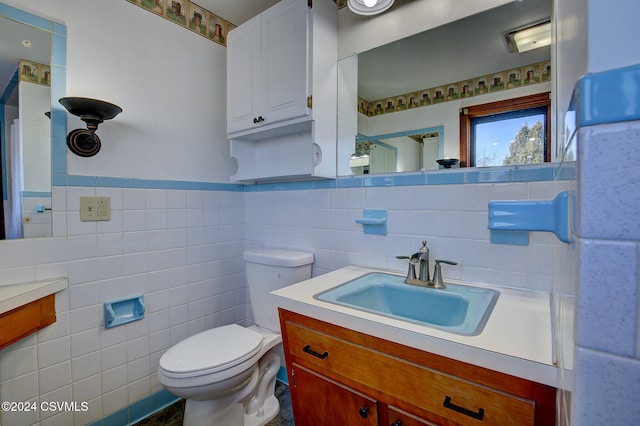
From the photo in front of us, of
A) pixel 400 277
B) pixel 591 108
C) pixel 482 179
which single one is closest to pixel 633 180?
pixel 591 108

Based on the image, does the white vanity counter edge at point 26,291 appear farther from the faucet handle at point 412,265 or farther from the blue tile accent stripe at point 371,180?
the faucet handle at point 412,265

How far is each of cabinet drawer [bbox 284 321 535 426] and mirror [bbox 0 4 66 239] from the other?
48.0 inches

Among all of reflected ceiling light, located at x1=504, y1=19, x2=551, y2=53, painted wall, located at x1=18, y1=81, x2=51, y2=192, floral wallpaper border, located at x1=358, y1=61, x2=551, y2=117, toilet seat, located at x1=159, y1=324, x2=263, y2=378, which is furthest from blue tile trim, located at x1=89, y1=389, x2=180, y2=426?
reflected ceiling light, located at x1=504, y1=19, x2=551, y2=53

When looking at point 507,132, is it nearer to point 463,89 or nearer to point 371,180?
point 463,89

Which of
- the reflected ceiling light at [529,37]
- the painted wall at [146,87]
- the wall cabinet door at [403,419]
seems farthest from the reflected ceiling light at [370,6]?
the wall cabinet door at [403,419]

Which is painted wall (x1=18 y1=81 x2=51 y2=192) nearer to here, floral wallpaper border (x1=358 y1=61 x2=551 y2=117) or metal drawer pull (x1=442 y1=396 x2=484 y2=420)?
floral wallpaper border (x1=358 y1=61 x2=551 y2=117)

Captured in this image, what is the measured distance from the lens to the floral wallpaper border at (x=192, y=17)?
61.8 inches

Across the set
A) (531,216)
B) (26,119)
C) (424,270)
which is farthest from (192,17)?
(531,216)

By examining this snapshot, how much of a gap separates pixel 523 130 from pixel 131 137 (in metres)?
1.82

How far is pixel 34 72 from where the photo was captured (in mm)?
1219

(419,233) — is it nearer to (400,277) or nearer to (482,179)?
(400,277)

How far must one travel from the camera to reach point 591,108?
0.26m

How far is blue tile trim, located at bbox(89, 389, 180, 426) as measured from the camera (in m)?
1.39

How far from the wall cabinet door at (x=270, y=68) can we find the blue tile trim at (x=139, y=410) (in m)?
1.58
